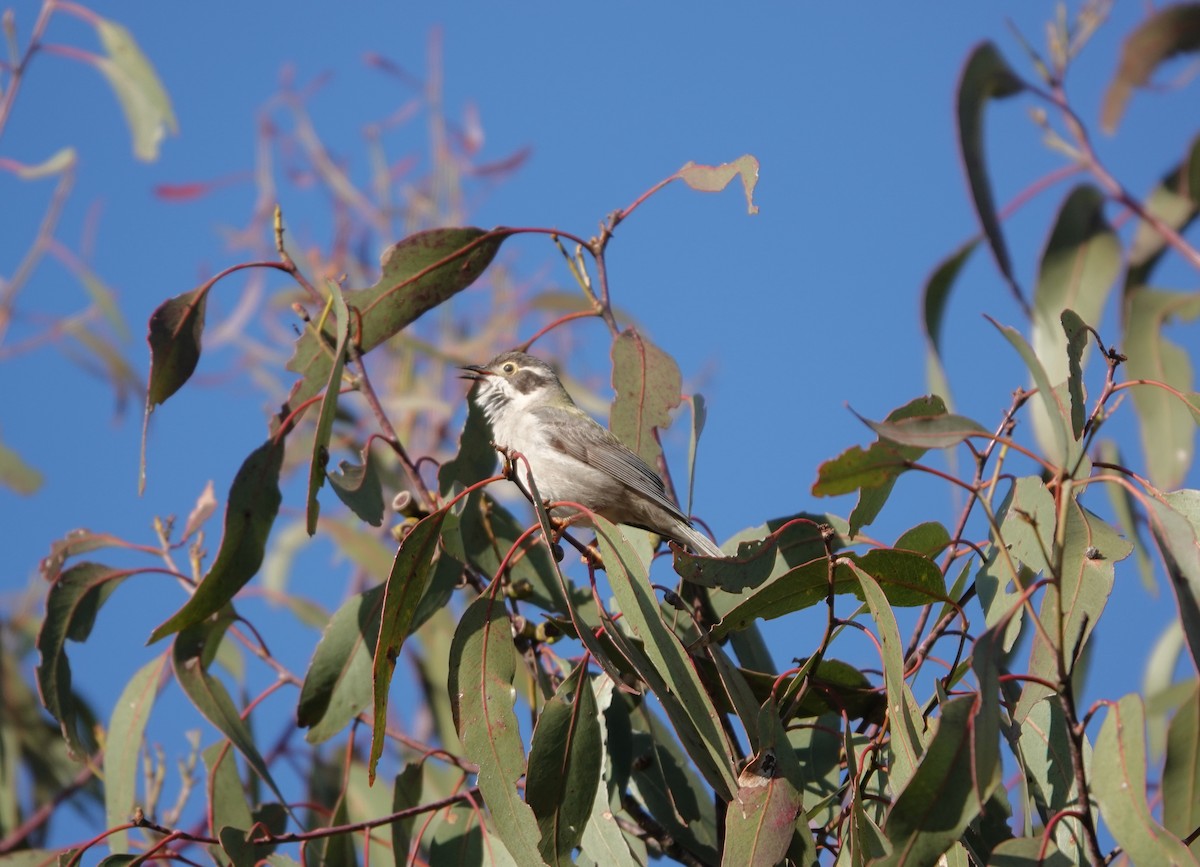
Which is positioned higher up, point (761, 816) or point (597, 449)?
point (597, 449)

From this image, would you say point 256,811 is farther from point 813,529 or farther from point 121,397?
point 121,397

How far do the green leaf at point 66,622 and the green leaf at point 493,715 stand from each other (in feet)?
4.55

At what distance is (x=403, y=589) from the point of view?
294 cm

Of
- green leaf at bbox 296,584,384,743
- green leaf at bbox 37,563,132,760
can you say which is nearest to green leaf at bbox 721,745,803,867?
green leaf at bbox 296,584,384,743

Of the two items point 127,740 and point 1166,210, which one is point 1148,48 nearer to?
point 1166,210

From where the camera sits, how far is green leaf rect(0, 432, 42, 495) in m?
5.64

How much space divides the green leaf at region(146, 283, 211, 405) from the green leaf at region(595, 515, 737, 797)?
144 centimetres

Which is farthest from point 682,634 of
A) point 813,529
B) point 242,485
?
point 242,485

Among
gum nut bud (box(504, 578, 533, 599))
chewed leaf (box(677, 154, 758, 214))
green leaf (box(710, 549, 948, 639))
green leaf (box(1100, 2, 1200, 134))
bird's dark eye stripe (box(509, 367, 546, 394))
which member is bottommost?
green leaf (box(710, 549, 948, 639))

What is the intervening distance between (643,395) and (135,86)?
9.41 ft

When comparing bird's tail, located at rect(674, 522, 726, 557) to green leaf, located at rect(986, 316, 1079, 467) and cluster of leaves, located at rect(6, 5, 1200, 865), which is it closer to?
cluster of leaves, located at rect(6, 5, 1200, 865)

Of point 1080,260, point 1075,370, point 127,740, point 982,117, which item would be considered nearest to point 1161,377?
point 1080,260

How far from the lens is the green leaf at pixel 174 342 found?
3.51 meters

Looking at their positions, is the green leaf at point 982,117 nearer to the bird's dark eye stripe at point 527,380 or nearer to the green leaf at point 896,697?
the green leaf at point 896,697
